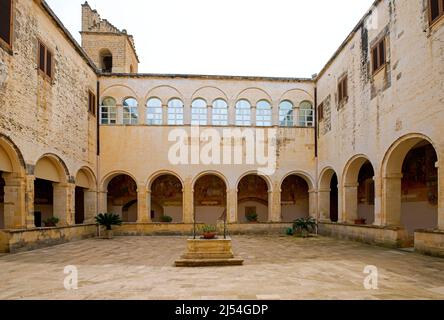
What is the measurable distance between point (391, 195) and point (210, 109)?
10447mm

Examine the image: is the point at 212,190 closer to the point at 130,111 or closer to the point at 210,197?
the point at 210,197

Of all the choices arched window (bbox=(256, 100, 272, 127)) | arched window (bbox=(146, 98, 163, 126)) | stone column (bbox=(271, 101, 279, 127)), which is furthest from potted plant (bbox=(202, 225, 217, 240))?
stone column (bbox=(271, 101, 279, 127))

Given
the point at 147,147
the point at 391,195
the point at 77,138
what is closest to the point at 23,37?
the point at 77,138

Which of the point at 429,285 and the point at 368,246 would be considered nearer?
the point at 429,285

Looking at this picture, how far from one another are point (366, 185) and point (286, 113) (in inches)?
225

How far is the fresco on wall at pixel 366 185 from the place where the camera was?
18078 millimetres

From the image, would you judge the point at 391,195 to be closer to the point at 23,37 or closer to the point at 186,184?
the point at 186,184

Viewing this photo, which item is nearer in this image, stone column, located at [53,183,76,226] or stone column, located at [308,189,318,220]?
stone column, located at [53,183,76,226]

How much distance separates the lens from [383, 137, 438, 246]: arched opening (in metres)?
12.2

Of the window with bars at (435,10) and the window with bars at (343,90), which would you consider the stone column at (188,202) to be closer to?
the window with bars at (343,90)

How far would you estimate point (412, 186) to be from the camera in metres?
15.3

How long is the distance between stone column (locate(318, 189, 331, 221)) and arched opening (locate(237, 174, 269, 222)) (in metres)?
3.72

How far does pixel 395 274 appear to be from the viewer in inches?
290

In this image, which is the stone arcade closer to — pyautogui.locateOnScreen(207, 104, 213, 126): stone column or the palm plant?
pyautogui.locateOnScreen(207, 104, 213, 126): stone column
